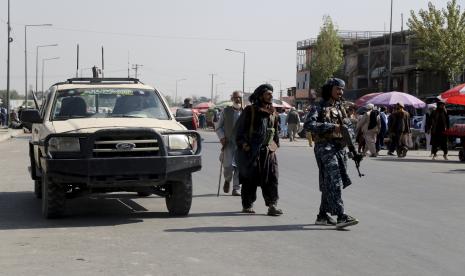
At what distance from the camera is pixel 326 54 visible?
89.0m

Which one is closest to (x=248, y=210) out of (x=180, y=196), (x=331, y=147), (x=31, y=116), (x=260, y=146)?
(x=260, y=146)

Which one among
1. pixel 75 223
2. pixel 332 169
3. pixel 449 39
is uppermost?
pixel 449 39

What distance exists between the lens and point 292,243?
8961mm

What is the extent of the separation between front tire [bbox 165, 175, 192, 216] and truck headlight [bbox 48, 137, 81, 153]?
137 cm

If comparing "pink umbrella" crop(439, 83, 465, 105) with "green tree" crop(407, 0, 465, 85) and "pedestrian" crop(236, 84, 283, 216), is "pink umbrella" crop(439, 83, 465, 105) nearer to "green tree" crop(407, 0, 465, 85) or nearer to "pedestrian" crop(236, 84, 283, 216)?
"pedestrian" crop(236, 84, 283, 216)

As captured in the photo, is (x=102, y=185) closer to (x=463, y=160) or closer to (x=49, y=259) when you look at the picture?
(x=49, y=259)

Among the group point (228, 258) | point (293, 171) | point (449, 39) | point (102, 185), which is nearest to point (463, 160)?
point (293, 171)

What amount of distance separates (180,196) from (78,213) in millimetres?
1446

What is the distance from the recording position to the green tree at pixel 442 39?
177ft

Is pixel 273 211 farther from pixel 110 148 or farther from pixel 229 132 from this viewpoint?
pixel 229 132

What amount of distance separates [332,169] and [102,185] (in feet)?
8.88

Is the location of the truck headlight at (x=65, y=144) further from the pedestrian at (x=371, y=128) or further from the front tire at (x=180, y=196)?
the pedestrian at (x=371, y=128)

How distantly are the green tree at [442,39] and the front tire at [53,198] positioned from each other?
4586 cm

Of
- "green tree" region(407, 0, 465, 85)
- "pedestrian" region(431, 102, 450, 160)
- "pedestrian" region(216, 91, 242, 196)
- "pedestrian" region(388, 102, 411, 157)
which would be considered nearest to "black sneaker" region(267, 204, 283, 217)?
"pedestrian" region(216, 91, 242, 196)
